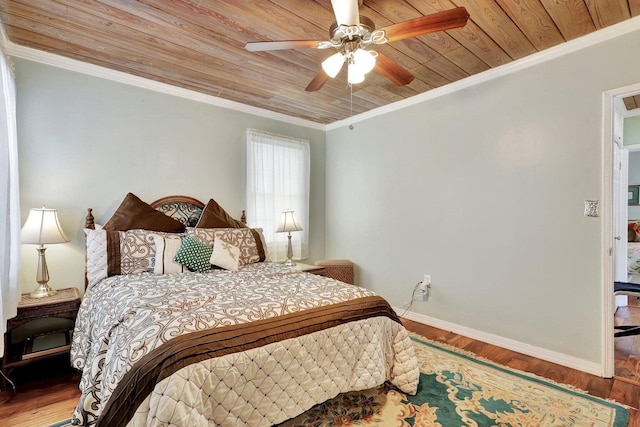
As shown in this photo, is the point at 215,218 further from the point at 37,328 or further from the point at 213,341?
the point at 213,341

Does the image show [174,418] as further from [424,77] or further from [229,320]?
[424,77]

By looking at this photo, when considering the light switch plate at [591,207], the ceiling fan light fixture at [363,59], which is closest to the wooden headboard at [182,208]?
the ceiling fan light fixture at [363,59]

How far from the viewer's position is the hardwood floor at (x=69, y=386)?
1.88 m

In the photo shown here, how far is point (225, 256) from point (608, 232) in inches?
118

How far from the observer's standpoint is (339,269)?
396 cm

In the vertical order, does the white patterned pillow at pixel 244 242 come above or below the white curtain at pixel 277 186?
below

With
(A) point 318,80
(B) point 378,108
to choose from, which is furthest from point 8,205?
(B) point 378,108

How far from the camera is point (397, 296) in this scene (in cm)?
369

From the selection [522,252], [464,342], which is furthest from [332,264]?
[522,252]

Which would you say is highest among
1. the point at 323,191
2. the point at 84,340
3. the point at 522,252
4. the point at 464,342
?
the point at 323,191

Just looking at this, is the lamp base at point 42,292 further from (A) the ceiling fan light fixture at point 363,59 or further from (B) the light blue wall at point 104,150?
(A) the ceiling fan light fixture at point 363,59

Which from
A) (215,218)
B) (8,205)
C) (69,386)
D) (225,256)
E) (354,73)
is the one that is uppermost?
(354,73)

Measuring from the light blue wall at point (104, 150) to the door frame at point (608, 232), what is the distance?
3.36 m

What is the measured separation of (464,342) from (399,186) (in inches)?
68.7
